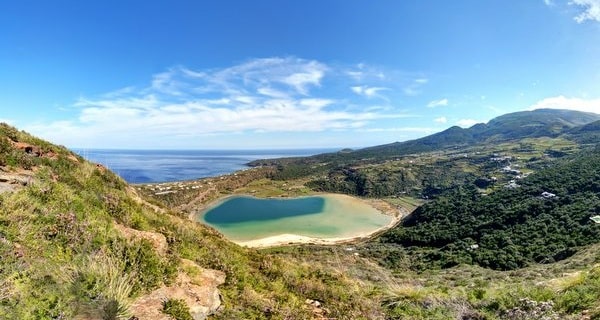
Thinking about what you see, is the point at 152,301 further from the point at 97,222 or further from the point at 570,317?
the point at 570,317

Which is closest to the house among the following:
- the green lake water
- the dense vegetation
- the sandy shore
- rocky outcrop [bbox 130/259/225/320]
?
the dense vegetation

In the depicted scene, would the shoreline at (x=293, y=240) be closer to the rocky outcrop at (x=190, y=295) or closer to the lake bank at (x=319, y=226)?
the lake bank at (x=319, y=226)

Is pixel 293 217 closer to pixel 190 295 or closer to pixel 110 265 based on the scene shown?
pixel 190 295

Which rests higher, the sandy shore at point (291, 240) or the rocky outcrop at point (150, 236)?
the rocky outcrop at point (150, 236)

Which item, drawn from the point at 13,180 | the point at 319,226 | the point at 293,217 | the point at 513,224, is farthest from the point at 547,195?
the point at 13,180

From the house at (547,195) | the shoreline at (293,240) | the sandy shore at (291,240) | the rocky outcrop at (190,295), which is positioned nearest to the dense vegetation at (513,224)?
the house at (547,195)

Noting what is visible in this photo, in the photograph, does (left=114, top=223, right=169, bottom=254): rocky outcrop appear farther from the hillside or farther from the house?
the house
